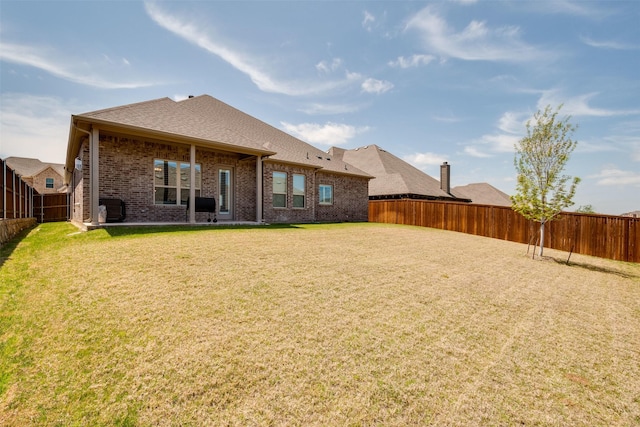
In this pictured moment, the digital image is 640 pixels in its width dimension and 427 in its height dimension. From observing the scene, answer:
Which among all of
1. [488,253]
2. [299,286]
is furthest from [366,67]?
[299,286]

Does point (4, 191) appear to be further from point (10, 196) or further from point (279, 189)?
point (279, 189)

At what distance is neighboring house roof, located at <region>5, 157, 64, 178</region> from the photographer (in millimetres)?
39406

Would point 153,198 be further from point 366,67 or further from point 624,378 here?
point 624,378

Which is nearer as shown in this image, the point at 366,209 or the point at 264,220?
the point at 264,220

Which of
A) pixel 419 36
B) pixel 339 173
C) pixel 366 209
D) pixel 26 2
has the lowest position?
pixel 366 209

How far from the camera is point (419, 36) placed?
10.4 metres

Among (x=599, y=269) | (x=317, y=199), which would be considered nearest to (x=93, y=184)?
(x=317, y=199)

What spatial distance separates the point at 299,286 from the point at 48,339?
10.0 ft

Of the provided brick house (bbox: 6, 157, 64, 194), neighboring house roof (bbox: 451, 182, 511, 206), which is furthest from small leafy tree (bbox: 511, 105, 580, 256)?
brick house (bbox: 6, 157, 64, 194)

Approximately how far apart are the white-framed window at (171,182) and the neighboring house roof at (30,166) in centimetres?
4243

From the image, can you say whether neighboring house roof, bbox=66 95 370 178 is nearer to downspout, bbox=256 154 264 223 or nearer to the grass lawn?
downspout, bbox=256 154 264 223

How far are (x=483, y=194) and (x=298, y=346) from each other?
34.2m

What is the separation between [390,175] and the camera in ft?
82.9

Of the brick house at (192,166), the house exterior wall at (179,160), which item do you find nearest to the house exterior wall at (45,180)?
the brick house at (192,166)
